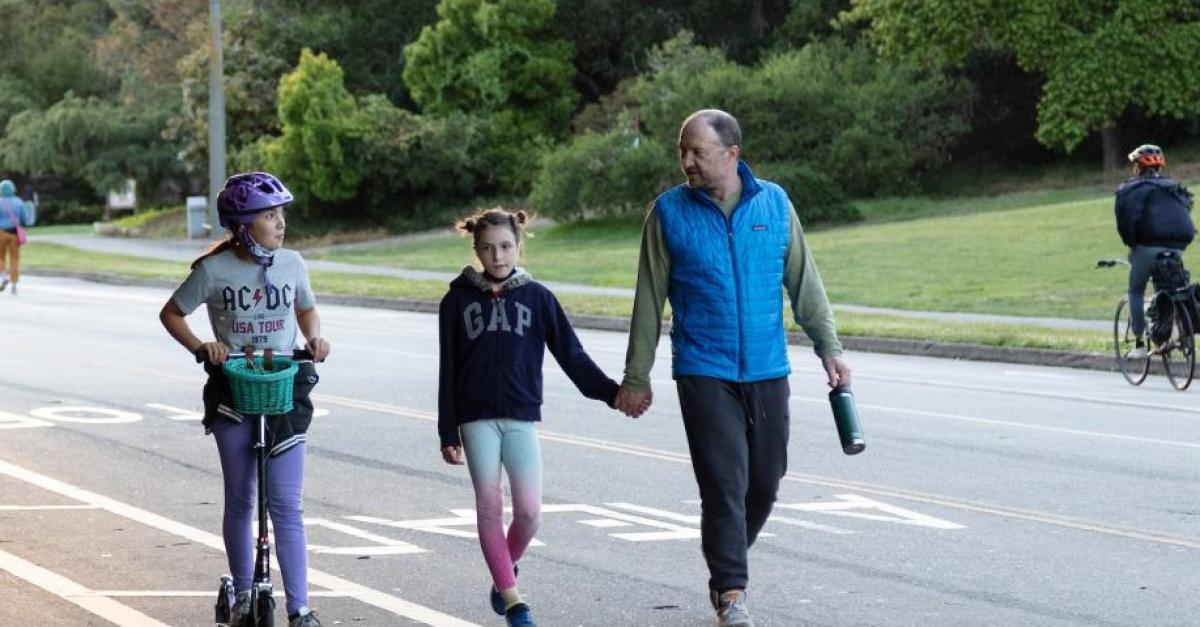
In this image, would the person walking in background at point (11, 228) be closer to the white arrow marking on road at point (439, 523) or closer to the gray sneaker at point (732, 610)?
the white arrow marking on road at point (439, 523)

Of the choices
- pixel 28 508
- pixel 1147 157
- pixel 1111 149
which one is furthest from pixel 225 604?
pixel 1111 149

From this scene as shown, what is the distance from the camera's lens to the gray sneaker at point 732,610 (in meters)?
7.29

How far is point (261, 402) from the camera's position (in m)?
7.08

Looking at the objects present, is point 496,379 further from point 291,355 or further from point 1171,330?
point 1171,330

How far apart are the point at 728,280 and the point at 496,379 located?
89cm

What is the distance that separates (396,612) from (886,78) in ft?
152

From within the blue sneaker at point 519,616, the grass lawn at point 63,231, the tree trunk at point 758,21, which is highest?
the tree trunk at point 758,21

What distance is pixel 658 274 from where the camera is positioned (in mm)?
7520

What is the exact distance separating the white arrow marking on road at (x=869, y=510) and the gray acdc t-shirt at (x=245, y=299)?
3819 millimetres

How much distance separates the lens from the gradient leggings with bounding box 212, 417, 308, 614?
725 cm

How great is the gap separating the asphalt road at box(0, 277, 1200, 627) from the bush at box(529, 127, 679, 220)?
104 feet

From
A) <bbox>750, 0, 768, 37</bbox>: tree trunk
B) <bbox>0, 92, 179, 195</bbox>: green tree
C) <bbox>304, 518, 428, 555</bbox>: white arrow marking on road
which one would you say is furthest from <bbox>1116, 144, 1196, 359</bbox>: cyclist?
<bbox>0, 92, 179, 195</bbox>: green tree

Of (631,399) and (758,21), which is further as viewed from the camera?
(758,21)

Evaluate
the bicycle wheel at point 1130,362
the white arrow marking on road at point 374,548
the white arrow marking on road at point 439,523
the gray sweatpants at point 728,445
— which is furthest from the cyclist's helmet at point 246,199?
the bicycle wheel at point 1130,362
